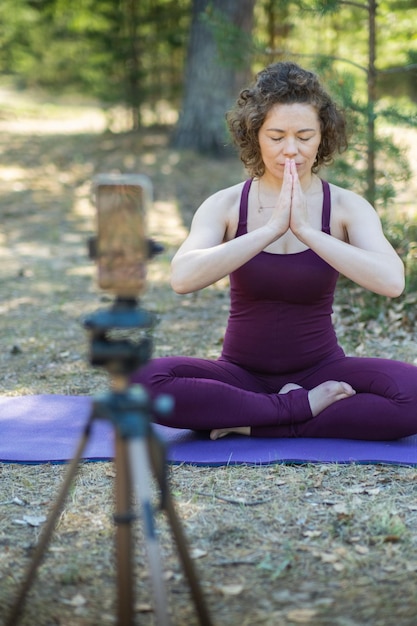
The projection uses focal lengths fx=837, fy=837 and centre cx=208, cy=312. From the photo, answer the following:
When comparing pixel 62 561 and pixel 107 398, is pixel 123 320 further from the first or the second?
pixel 62 561

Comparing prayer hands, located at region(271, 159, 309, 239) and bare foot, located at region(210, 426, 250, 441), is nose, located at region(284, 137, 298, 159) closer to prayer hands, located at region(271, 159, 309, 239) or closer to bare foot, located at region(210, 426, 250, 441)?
prayer hands, located at region(271, 159, 309, 239)

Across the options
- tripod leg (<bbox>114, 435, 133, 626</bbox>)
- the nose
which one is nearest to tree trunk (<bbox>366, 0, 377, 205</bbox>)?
the nose

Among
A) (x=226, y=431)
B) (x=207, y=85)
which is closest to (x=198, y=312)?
(x=226, y=431)

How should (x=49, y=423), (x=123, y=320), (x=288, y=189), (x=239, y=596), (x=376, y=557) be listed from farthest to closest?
(x=49, y=423), (x=288, y=189), (x=376, y=557), (x=239, y=596), (x=123, y=320)

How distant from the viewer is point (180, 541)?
187 cm

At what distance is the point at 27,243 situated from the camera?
8.41 meters

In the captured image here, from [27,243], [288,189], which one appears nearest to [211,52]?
[27,243]

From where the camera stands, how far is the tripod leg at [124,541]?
1.78 meters

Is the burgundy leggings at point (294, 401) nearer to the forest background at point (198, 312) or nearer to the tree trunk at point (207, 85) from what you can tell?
the forest background at point (198, 312)

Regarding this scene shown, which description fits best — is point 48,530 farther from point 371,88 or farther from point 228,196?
point 371,88

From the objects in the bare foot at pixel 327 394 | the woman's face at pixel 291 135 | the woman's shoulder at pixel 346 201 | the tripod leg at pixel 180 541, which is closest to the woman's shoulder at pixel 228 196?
the woman's face at pixel 291 135

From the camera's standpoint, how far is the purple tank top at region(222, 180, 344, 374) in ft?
11.1

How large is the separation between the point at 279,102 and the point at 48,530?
6.56 feet

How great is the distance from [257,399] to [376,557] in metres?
1.04
